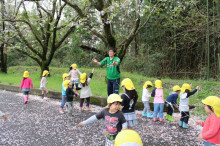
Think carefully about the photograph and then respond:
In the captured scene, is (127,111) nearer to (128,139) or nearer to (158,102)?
(158,102)

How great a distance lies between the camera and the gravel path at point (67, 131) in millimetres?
4202

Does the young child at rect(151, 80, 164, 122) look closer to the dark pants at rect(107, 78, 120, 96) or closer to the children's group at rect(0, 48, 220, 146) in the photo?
the children's group at rect(0, 48, 220, 146)

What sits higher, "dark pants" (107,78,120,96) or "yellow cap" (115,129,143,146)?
"dark pants" (107,78,120,96)

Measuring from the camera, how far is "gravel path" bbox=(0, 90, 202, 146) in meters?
4.20

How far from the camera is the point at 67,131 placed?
482cm

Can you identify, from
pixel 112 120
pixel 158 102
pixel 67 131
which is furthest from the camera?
pixel 158 102

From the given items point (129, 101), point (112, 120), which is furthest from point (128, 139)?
point (129, 101)

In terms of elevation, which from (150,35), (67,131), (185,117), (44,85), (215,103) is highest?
(150,35)

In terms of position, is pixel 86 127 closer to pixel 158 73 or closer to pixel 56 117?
pixel 56 117

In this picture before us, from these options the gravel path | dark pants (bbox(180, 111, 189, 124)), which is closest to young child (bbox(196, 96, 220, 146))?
the gravel path

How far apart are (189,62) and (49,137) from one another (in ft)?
36.6

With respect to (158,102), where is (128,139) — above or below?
above

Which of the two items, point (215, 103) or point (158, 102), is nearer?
point (215, 103)

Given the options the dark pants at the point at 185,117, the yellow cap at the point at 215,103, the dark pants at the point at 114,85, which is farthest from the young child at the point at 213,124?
the dark pants at the point at 114,85
